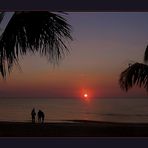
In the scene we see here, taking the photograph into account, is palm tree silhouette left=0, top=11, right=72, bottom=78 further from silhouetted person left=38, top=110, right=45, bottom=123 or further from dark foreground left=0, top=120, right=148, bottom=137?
silhouetted person left=38, top=110, right=45, bottom=123

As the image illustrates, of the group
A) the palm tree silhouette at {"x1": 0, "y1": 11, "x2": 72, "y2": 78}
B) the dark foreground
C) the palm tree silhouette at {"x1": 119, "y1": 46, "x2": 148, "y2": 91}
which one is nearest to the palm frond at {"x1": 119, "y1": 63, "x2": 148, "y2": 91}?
the palm tree silhouette at {"x1": 119, "y1": 46, "x2": 148, "y2": 91}

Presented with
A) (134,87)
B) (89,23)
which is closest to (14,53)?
(89,23)

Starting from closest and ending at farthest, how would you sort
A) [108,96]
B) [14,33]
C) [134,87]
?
[14,33] < [134,87] < [108,96]

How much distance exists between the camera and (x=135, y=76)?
420 centimetres

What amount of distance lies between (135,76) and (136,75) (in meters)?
0.02

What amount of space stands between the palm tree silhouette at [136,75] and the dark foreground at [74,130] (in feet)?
1.83

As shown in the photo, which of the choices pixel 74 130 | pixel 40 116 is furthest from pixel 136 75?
pixel 40 116

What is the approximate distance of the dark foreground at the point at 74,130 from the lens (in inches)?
172

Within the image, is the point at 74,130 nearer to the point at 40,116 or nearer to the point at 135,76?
the point at 40,116

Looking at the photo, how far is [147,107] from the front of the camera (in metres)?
4.47

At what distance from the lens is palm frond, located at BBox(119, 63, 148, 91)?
419 cm

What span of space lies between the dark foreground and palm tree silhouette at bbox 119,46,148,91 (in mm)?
558
